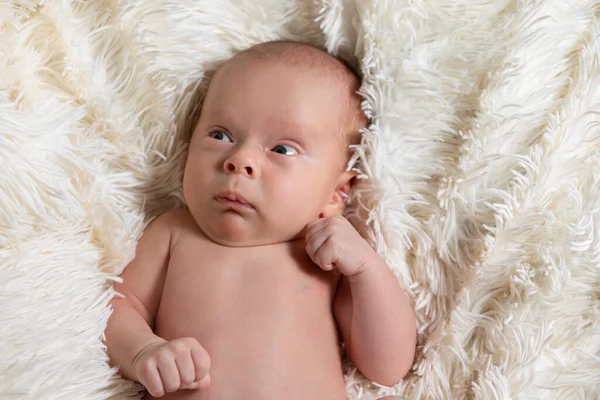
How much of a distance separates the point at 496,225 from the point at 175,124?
0.63m

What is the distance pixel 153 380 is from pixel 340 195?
487 millimetres

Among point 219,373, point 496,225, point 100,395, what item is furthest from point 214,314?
point 496,225

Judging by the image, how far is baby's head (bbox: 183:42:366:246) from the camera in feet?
3.98

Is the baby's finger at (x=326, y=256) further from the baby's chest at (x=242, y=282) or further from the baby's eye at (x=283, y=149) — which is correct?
the baby's eye at (x=283, y=149)

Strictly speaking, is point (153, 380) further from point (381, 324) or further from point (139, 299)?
point (381, 324)

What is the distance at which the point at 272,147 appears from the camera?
125cm

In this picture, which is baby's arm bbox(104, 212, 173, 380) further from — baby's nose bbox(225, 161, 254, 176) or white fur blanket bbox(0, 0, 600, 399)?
baby's nose bbox(225, 161, 254, 176)

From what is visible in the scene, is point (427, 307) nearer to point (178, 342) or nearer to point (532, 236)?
point (532, 236)

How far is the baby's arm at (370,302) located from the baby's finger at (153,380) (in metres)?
0.33

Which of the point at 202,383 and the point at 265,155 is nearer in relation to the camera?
the point at 202,383

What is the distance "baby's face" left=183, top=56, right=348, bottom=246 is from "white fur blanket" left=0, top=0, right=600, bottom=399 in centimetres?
8

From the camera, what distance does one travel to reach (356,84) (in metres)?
1.35

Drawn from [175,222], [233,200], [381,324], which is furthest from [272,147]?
[381,324]

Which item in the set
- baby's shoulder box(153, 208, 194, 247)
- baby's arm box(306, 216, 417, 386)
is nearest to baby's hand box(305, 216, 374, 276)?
baby's arm box(306, 216, 417, 386)
